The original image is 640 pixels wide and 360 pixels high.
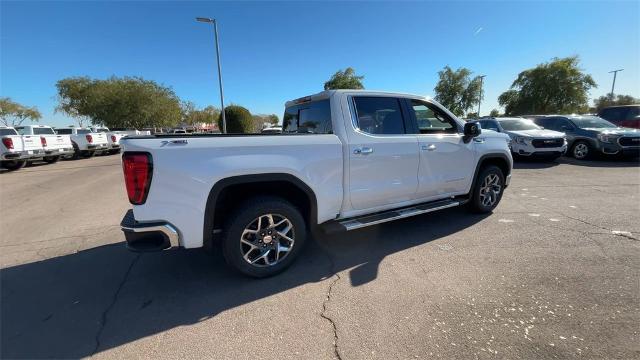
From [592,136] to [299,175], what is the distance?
12.5 m

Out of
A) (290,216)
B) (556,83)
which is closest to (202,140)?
(290,216)

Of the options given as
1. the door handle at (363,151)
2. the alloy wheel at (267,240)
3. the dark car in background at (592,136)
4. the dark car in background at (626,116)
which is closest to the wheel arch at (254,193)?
the alloy wheel at (267,240)

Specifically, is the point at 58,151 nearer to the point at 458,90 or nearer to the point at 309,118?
the point at 309,118

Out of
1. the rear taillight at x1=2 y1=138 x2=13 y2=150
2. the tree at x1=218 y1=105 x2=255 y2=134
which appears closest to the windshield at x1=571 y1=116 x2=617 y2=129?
the rear taillight at x1=2 y1=138 x2=13 y2=150

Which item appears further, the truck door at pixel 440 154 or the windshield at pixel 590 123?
the windshield at pixel 590 123

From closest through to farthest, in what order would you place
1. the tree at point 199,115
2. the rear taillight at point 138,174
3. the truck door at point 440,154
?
the rear taillight at point 138,174
the truck door at point 440,154
the tree at point 199,115

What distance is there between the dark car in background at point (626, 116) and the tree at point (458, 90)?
112 feet

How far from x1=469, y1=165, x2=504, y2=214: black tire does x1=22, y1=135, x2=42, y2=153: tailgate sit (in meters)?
15.6

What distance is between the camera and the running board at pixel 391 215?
3.42 meters

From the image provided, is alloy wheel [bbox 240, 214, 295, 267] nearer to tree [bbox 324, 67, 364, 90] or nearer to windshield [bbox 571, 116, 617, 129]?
windshield [bbox 571, 116, 617, 129]

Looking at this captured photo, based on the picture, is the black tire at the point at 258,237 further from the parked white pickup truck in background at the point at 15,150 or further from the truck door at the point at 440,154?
the parked white pickup truck in background at the point at 15,150

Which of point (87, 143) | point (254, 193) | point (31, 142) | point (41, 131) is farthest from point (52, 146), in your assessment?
point (254, 193)

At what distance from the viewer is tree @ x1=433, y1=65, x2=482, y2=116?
152 ft

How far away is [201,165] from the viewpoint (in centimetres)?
260
